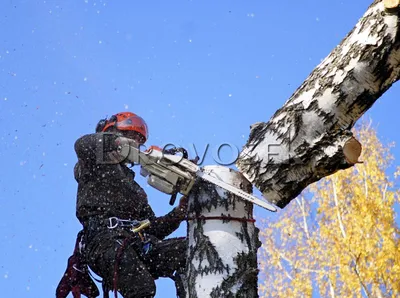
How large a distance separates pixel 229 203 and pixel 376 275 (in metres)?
9.48

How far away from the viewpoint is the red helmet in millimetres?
4668

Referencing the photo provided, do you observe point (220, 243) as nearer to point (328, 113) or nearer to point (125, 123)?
point (328, 113)

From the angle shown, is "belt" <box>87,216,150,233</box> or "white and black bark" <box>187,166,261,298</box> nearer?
"white and black bark" <box>187,166,261,298</box>

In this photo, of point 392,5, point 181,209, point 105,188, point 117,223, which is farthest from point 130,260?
point 392,5

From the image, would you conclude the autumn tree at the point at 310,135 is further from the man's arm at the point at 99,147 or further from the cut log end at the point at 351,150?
the man's arm at the point at 99,147

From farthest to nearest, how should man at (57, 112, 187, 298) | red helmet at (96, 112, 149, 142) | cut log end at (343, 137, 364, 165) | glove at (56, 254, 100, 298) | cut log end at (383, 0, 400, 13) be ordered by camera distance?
red helmet at (96, 112, 149, 142), glove at (56, 254, 100, 298), man at (57, 112, 187, 298), cut log end at (343, 137, 364, 165), cut log end at (383, 0, 400, 13)

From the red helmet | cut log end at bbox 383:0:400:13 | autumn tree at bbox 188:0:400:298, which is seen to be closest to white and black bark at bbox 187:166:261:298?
autumn tree at bbox 188:0:400:298

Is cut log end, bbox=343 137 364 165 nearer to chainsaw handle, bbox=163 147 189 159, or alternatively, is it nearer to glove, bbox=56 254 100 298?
chainsaw handle, bbox=163 147 189 159

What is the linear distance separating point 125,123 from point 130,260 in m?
1.37

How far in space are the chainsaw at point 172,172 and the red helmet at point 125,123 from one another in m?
0.95

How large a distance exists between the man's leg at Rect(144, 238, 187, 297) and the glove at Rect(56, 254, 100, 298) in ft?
1.59

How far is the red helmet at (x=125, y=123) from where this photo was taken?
4.67 metres

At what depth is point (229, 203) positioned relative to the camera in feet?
10.5

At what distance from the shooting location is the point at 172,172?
3379 mm
